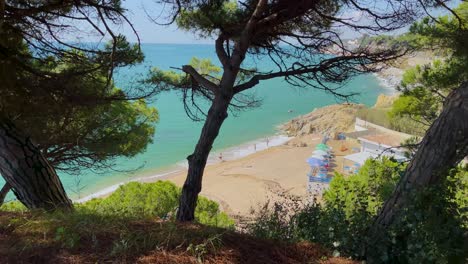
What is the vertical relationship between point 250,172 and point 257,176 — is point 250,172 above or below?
above

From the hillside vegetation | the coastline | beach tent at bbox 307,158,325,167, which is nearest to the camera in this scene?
the hillside vegetation

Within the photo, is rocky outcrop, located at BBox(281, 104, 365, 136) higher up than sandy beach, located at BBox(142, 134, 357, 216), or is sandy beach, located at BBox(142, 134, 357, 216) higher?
rocky outcrop, located at BBox(281, 104, 365, 136)

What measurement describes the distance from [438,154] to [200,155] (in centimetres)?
191

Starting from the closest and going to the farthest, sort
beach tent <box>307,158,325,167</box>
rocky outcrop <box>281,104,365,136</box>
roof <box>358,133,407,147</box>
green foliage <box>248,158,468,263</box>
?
green foliage <box>248,158,468,263</box>
roof <box>358,133,407,147</box>
beach tent <box>307,158,325,167</box>
rocky outcrop <box>281,104,365,136</box>

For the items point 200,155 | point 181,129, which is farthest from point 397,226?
A: point 181,129

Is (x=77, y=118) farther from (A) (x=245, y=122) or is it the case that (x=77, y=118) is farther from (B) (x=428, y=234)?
(A) (x=245, y=122)

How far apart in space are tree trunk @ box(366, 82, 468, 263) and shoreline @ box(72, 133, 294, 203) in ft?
42.1

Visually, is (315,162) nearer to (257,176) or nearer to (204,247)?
(257,176)

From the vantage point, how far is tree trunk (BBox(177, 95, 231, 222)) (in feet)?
10.9

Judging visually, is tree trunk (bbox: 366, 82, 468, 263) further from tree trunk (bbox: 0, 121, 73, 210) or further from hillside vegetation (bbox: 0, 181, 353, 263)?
tree trunk (bbox: 0, 121, 73, 210)

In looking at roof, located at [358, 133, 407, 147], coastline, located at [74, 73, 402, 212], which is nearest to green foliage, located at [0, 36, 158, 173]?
coastline, located at [74, 73, 402, 212]

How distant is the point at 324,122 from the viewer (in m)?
25.3

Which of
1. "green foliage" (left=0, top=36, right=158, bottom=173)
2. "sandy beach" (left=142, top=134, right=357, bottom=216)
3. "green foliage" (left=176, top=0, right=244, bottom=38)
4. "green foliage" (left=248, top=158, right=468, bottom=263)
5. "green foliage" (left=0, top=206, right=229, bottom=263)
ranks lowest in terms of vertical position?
"sandy beach" (left=142, top=134, right=357, bottom=216)

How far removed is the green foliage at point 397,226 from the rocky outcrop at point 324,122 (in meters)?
21.1
